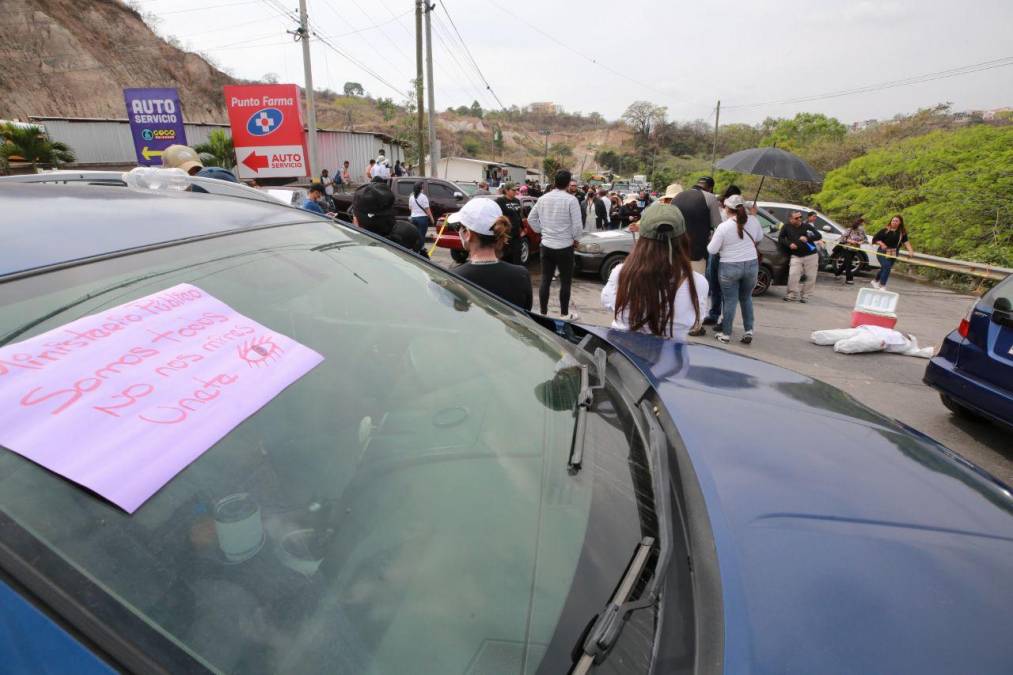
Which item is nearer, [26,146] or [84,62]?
[26,146]

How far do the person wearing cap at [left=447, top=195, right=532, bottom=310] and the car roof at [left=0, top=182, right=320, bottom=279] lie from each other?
1502 mm

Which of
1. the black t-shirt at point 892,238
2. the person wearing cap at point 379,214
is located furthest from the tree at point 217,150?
the black t-shirt at point 892,238

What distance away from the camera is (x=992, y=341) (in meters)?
3.62

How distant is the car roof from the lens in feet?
3.66

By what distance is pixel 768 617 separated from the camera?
969 mm

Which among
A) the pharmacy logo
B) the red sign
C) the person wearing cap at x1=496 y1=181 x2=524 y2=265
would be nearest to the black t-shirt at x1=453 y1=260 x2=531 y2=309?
the person wearing cap at x1=496 y1=181 x2=524 y2=265

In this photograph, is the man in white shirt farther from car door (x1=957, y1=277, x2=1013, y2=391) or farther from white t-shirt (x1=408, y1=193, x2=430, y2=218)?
white t-shirt (x1=408, y1=193, x2=430, y2=218)

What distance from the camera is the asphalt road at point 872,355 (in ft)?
13.4

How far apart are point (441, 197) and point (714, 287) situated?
27.9 ft

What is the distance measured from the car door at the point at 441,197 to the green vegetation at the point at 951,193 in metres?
11.2

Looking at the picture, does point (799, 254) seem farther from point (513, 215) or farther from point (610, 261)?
point (513, 215)

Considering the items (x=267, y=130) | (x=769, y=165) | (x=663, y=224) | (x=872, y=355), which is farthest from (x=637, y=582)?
(x=267, y=130)

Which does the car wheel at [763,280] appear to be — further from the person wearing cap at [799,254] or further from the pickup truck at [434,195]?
the pickup truck at [434,195]

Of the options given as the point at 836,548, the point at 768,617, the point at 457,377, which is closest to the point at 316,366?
the point at 457,377
